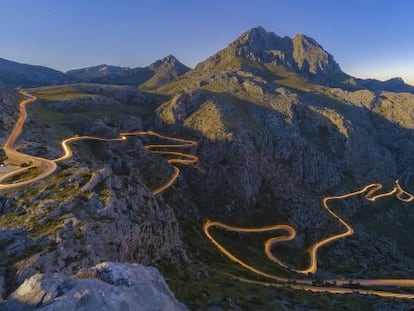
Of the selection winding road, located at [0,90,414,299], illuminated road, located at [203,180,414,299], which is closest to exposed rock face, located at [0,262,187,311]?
winding road, located at [0,90,414,299]

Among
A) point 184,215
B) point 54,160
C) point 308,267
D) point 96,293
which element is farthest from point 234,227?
point 96,293

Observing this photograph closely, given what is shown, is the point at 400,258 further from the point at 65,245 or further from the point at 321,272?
the point at 65,245

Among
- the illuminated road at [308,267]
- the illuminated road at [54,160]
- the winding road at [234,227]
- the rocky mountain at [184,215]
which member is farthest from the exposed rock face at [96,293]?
the illuminated road at [308,267]

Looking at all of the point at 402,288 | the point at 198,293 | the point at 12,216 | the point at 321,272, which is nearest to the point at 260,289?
the point at 198,293

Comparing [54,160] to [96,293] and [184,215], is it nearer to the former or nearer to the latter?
[184,215]

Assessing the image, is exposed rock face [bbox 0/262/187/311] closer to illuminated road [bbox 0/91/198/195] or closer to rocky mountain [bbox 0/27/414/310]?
rocky mountain [bbox 0/27/414/310]

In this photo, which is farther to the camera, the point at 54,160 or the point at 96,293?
the point at 54,160

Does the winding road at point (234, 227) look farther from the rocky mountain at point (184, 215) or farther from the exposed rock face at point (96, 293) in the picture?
the exposed rock face at point (96, 293)

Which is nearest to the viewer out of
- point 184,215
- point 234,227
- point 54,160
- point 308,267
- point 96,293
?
point 96,293

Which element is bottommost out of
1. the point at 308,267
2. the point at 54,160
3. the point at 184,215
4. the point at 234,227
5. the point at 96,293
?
the point at 308,267
